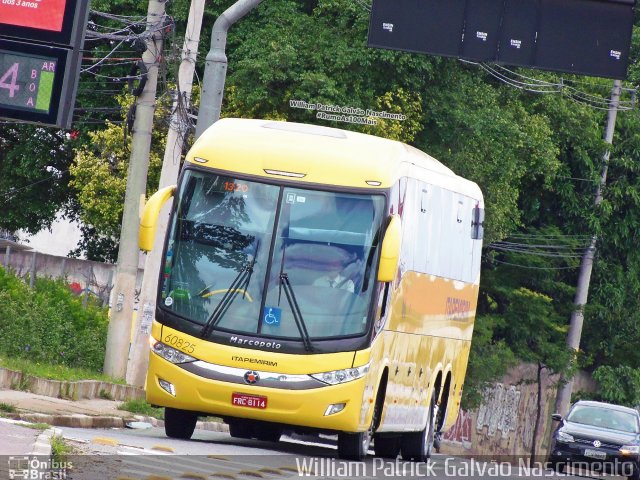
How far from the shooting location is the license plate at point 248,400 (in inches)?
658

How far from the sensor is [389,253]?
17.0 meters

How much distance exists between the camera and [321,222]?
1719 cm

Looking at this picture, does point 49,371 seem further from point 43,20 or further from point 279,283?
point 43,20

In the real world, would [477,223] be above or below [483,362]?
above

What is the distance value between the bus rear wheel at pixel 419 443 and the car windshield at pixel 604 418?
35.8 ft

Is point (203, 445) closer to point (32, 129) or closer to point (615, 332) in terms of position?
point (32, 129)

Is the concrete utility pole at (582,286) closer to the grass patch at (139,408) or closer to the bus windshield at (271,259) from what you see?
the grass patch at (139,408)

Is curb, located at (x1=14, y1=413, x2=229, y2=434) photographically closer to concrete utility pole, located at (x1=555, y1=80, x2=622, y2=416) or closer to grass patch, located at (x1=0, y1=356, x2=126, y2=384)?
grass patch, located at (x1=0, y1=356, x2=126, y2=384)

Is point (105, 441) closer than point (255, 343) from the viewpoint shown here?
Yes

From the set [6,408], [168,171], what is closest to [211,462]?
[6,408]

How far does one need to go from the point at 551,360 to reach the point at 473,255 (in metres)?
20.2

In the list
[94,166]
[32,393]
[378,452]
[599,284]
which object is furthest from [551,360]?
[32,393]

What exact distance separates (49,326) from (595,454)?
12.1 metres

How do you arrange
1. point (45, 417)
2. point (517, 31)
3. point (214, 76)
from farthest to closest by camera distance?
point (517, 31)
point (214, 76)
point (45, 417)
